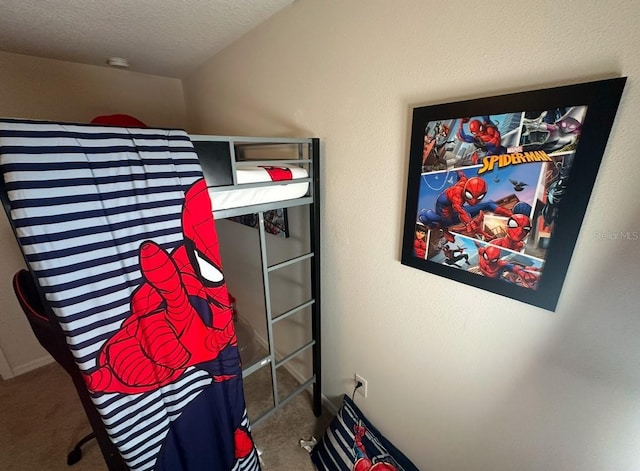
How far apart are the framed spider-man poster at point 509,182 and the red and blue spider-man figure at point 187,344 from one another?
81 cm

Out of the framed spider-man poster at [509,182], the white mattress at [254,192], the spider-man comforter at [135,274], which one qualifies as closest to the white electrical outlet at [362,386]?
the spider-man comforter at [135,274]

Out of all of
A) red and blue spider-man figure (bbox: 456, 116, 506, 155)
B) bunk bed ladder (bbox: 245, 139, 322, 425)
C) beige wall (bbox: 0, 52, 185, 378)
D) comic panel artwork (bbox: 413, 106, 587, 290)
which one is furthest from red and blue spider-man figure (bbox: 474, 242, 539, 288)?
beige wall (bbox: 0, 52, 185, 378)

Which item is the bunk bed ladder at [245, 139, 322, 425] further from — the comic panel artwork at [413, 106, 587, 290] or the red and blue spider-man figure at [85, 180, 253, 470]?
the comic panel artwork at [413, 106, 587, 290]

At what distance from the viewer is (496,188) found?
2.52 feet

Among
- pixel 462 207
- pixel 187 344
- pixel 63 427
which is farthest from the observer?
pixel 63 427

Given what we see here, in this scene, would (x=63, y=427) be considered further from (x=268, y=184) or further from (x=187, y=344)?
(x=268, y=184)

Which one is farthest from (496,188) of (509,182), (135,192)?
(135,192)

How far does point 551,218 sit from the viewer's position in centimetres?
69

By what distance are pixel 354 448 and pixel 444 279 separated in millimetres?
994

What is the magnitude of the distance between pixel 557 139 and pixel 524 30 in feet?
0.99

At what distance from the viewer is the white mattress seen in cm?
98

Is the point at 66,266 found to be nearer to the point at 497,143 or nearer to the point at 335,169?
the point at 335,169

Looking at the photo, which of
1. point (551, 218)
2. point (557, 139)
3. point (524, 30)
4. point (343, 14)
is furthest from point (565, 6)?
point (343, 14)

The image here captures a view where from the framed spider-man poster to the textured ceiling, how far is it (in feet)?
3.48
